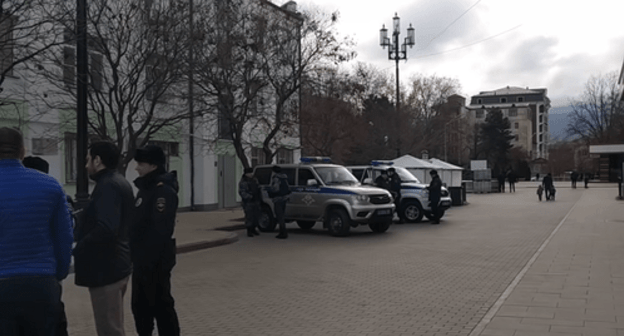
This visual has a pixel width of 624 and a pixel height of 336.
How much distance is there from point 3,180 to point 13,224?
270mm

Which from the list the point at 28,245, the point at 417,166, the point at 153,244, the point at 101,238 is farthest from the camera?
the point at 417,166

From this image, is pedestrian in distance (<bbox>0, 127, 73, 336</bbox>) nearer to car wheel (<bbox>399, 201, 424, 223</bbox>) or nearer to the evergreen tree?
car wheel (<bbox>399, 201, 424, 223</bbox>)

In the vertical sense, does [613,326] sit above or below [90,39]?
below

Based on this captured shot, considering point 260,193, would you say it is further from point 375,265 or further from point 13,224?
point 13,224

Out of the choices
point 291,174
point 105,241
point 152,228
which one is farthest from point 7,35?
point 105,241

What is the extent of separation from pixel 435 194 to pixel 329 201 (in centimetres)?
505

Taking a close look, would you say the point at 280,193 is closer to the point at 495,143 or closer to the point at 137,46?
the point at 137,46

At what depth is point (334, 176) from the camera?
18.8 m

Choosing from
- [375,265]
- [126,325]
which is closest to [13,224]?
[126,325]

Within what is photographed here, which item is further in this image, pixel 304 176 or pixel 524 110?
pixel 524 110

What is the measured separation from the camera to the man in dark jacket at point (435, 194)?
70.0 feet

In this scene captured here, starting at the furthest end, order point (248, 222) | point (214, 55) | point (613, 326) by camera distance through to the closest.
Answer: point (214, 55) < point (248, 222) < point (613, 326)

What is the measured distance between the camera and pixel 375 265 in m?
12.3

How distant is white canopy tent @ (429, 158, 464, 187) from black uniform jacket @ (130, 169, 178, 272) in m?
29.8
